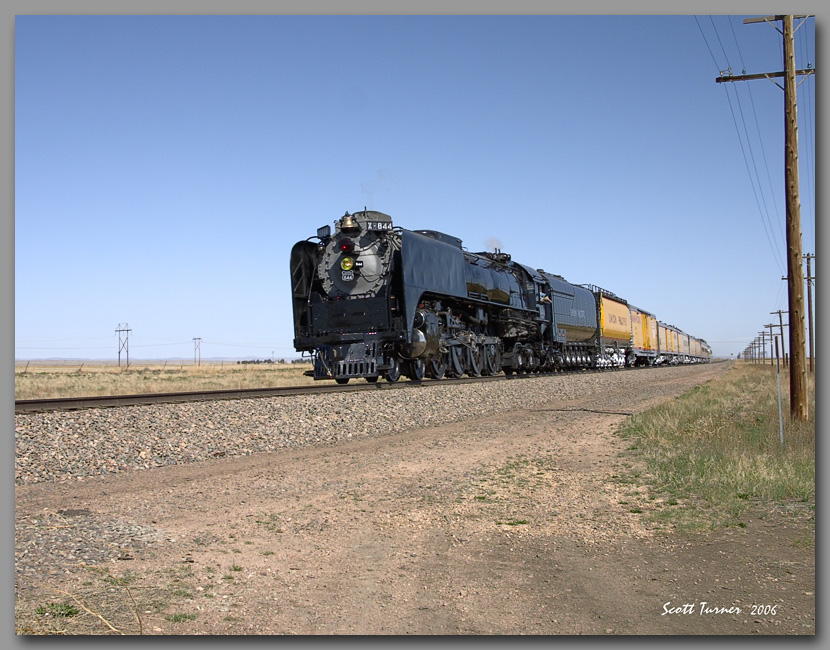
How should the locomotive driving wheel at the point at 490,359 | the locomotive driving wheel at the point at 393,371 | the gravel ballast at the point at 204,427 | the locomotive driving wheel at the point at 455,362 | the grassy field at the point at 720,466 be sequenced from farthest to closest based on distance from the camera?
the locomotive driving wheel at the point at 490,359
the locomotive driving wheel at the point at 455,362
the locomotive driving wheel at the point at 393,371
the gravel ballast at the point at 204,427
the grassy field at the point at 720,466

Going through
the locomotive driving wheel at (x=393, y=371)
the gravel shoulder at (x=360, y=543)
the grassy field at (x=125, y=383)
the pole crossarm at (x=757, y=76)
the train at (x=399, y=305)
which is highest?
the pole crossarm at (x=757, y=76)

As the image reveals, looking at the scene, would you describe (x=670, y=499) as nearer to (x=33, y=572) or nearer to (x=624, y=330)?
(x=33, y=572)

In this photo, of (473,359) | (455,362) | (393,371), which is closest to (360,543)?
(393,371)

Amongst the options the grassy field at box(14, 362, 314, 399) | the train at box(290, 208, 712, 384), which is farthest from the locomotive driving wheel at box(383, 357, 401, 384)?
the grassy field at box(14, 362, 314, 399)

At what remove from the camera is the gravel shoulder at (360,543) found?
4430mm

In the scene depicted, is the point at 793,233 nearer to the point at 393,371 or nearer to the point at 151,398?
the point at 393,371

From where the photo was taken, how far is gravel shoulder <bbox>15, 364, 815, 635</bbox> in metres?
4.43

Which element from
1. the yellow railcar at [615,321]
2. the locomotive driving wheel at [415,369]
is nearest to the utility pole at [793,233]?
the locomotive driving wheel at [415,369]

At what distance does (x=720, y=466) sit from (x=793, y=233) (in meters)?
5.19

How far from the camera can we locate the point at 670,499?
7.82 m

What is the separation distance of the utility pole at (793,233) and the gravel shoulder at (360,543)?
11.8ft

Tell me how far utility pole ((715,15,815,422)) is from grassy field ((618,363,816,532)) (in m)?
0.78

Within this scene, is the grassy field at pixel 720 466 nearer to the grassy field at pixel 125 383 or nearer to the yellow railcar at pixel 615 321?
the grassy field at pixel 125 383

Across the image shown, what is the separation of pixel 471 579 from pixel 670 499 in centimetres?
352
